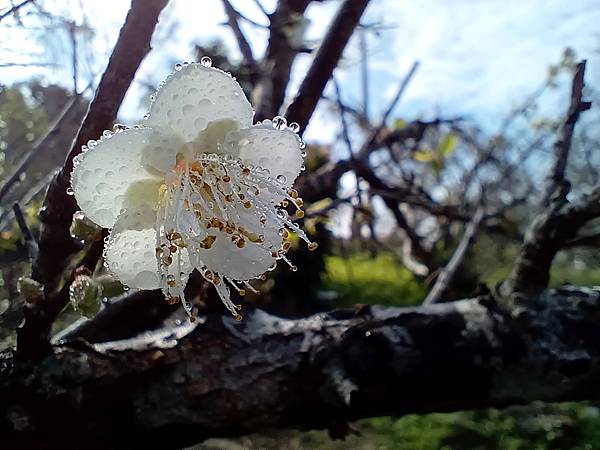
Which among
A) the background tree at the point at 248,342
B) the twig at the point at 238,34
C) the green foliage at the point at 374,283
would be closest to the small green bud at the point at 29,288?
the background tree at the point at 248,342

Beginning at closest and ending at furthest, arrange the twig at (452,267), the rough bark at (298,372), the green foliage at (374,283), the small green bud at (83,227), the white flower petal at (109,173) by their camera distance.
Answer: the white flower petal at (109,173), the small green bud at (83,227), the rough bark at (298,372), the twig at (452,267), the green foliage at (374,283)

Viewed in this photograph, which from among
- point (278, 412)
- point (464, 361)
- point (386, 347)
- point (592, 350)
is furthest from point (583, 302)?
point (278, 412)

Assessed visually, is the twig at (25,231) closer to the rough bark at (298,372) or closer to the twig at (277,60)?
the rough bark at (298,372)

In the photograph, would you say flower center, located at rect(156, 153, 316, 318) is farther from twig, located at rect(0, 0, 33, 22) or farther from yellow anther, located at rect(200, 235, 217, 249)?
twig, located at rect(0, 0, 33, 22)

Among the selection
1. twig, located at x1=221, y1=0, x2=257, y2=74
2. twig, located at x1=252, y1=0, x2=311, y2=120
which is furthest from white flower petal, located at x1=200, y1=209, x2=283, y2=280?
twig, located at x1=221, y1=0, x2=257, y2=74

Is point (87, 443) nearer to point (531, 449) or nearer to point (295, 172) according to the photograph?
point (295, 172)

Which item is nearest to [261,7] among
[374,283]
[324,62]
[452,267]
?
[324,62]
